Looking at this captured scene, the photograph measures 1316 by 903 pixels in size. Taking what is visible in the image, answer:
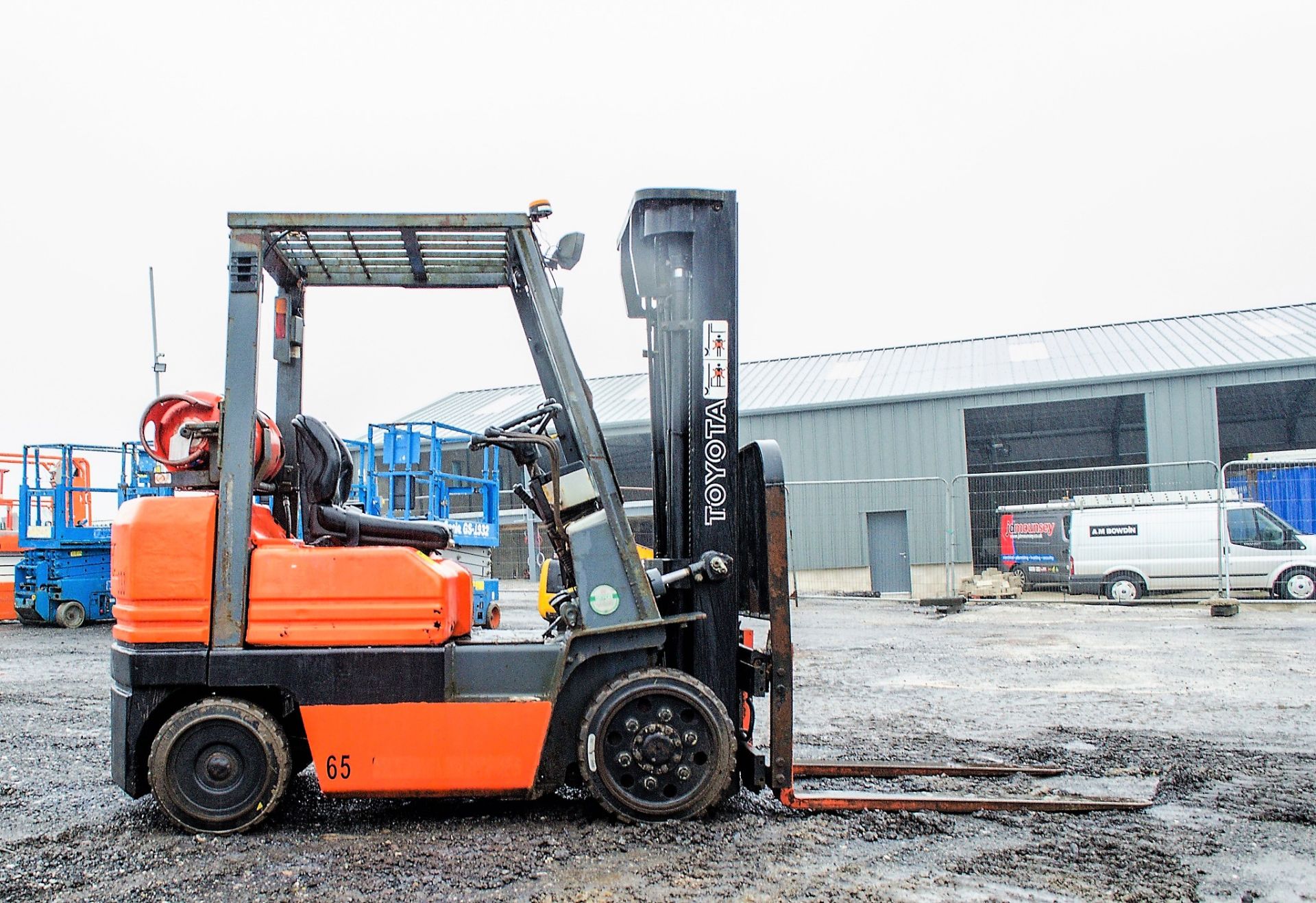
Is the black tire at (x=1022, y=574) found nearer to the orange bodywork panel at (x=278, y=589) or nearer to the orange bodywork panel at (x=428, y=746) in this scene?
the orange bodywork panel at (x=428, y=746)

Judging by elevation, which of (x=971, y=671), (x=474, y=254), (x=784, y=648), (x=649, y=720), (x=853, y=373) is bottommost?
(x=971, y=671)

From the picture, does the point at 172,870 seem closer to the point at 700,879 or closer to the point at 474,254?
the point at 700,879

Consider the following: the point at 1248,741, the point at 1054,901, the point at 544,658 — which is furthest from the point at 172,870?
the point at 1248,741

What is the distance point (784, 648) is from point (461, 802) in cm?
176

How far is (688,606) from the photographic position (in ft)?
15.4

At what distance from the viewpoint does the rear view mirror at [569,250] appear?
14.8 feet

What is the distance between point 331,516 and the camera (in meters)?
4.61

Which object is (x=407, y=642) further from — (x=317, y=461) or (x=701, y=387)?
(x=701, y=387)

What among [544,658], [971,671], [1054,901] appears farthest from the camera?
[971,671]

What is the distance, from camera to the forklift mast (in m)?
4.64

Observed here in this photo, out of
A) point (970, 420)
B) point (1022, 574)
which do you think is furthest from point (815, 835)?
point (970, 420)

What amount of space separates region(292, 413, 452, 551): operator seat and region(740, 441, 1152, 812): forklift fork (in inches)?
58.4

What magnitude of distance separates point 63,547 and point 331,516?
47.4 feet

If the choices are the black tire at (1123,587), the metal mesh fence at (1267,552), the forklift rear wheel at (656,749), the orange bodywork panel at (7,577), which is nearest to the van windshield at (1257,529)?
the metal mesh fence at (1267,552)
